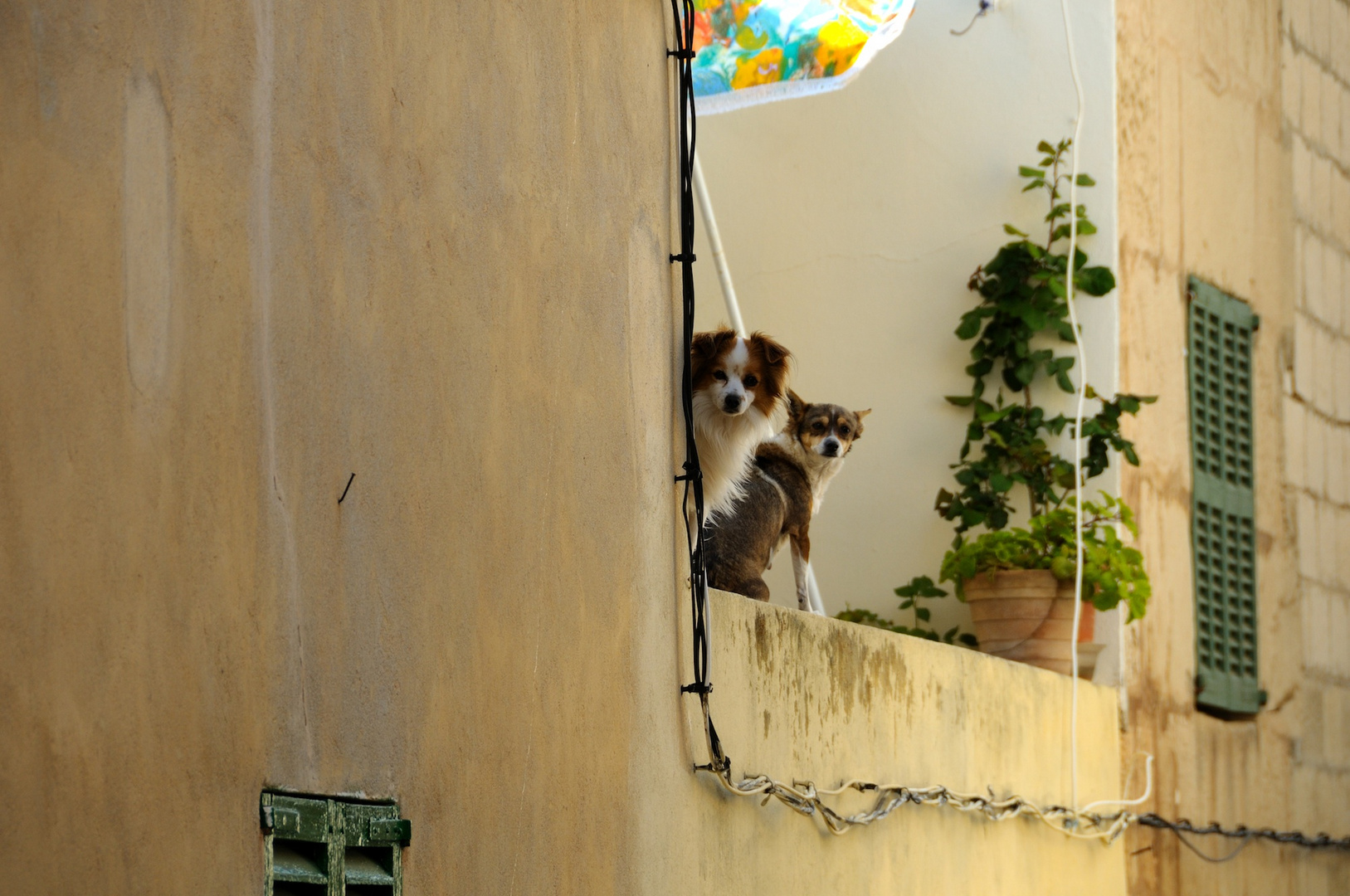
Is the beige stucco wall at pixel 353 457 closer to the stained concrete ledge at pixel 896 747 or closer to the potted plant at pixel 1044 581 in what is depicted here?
the stained concrete ledge at pixel 896 747

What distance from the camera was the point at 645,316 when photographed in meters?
3.30

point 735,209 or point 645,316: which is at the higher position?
point 735,209

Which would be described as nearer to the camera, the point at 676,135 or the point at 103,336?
the point at 103,336

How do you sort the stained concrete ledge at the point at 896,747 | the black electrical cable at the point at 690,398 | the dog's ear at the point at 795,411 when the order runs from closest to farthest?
the black electrical cable at the point at 690,398 → the stained concrete ledge at the point at 896,747 → the dog's ear at the point at 795,411

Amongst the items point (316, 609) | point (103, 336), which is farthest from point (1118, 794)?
point (103, 336)

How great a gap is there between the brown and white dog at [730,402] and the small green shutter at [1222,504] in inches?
112

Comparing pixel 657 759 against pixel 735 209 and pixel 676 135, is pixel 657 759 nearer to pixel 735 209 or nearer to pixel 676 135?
pixel 676 135

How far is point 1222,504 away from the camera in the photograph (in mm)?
7055

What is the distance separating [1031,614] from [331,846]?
4182 millimetres

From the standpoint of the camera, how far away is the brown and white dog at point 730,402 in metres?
4.56

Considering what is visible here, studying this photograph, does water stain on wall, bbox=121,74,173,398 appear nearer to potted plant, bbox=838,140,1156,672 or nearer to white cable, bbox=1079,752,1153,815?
potted plant, bbox=838,140,1156,672

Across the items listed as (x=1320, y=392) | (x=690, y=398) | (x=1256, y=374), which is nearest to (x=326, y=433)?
(x=690, y=398)

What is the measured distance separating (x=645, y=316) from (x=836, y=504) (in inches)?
137

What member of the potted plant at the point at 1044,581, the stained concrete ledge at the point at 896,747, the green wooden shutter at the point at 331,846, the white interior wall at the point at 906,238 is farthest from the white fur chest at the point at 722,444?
the green wooden shutter at the point at 331,846
